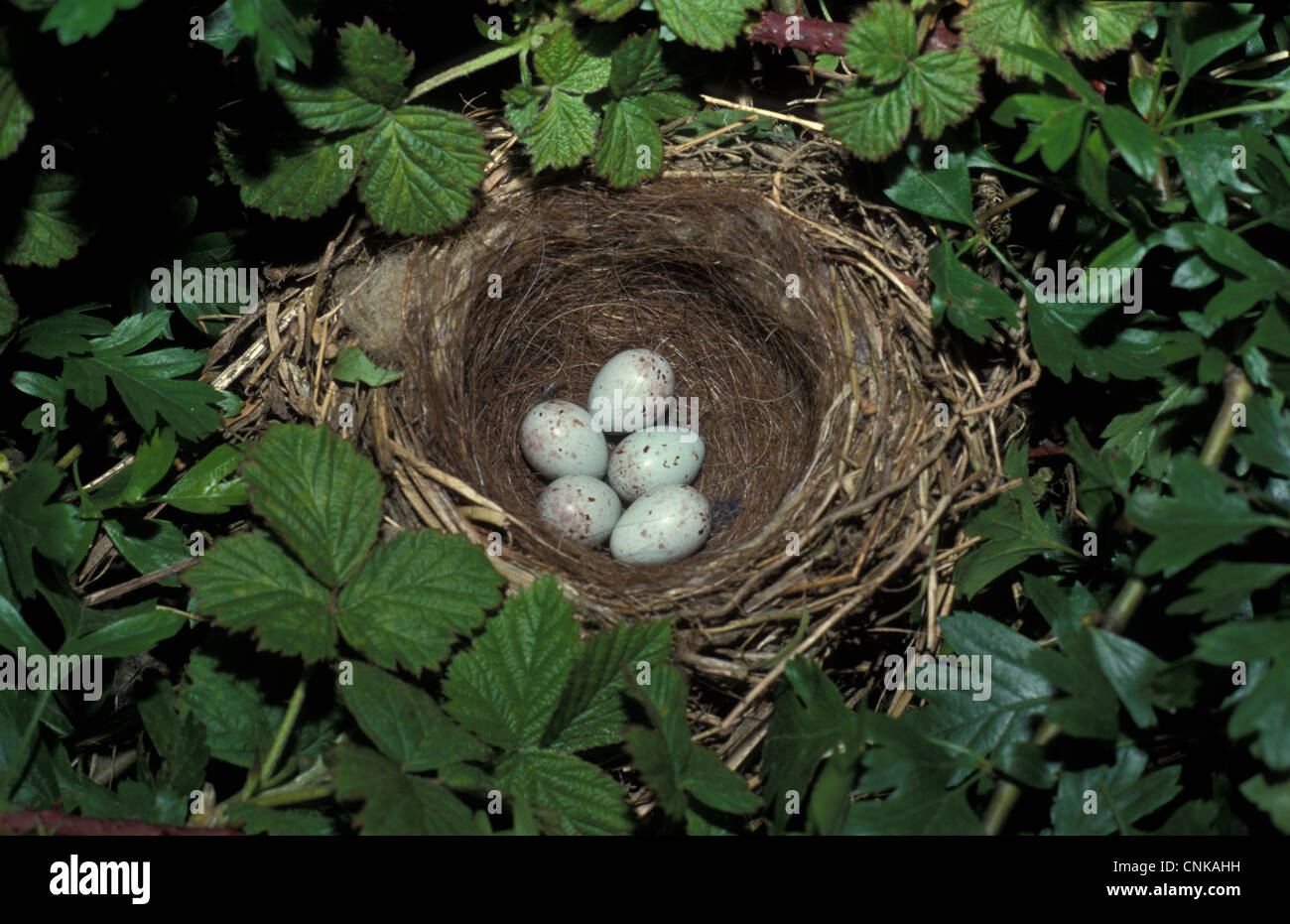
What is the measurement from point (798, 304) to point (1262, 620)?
3.61 ft

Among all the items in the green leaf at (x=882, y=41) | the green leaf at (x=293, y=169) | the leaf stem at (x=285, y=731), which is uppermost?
the green leaf at (x=882, y=41)

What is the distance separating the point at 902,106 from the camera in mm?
1671

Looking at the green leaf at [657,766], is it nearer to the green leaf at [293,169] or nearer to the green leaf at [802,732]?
the green leaf at [802,732]

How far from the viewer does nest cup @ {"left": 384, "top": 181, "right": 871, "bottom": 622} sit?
6.31 ft

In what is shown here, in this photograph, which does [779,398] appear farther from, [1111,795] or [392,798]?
[392,798]

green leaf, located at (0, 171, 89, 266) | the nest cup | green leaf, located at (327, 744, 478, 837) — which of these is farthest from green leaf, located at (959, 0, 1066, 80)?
green leaf, located at (0, 171, 89, 266)

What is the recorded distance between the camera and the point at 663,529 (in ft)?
7.03

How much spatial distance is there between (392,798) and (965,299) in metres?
1.31

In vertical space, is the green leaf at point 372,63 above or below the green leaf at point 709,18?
below

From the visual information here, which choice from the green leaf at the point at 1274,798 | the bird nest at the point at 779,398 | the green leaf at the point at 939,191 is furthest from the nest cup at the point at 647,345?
the green leaf at the point at 1274,798

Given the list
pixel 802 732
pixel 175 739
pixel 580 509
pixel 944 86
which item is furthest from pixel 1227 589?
pixel 175 739

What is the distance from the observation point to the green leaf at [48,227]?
1.64 m

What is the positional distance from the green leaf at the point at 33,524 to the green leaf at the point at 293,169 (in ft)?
2.03

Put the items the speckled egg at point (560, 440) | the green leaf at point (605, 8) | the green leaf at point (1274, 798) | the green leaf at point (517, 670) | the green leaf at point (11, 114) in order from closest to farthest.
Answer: the green leaf at point (1274, 798), the green leaf at point (11, 114), the green leaf at point (517, 670), the green leaf at point (605, 8), the speckled egg at point (560, 440)
